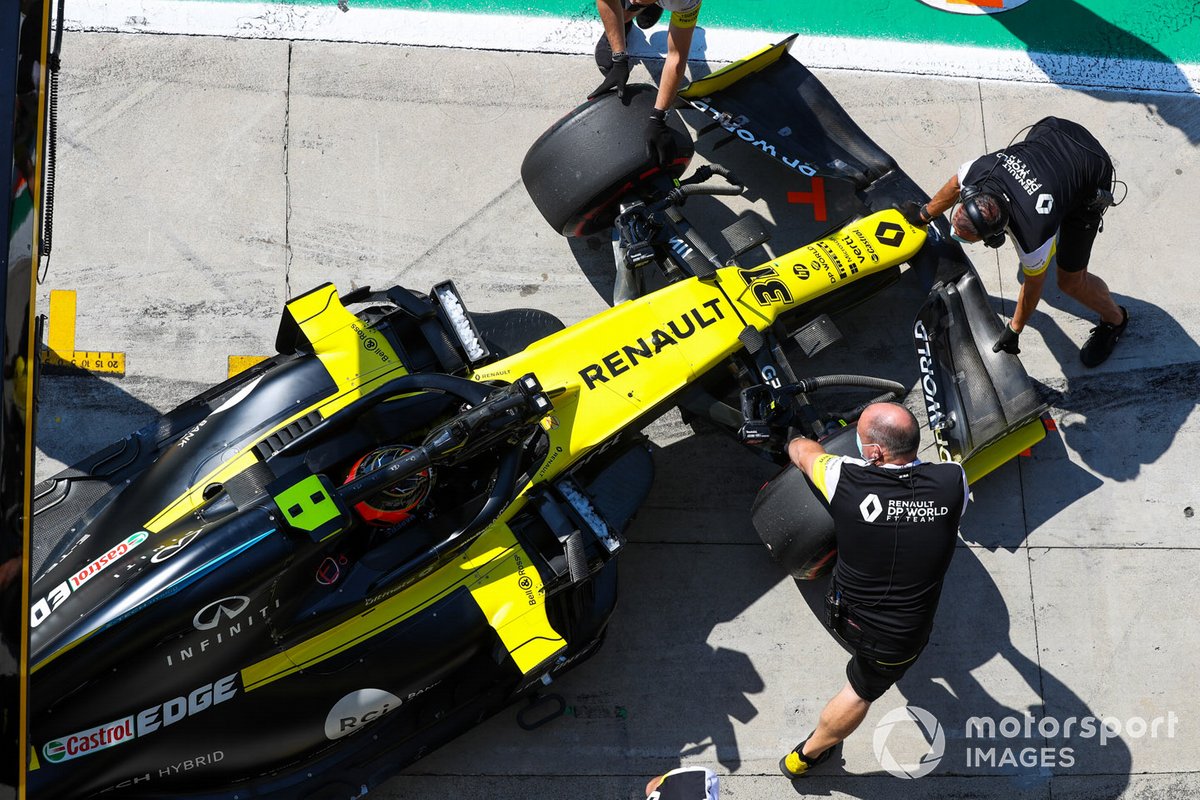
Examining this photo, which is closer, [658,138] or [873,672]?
[873,672]

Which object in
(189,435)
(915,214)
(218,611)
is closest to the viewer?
(218,611)

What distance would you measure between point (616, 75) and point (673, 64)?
0.58m

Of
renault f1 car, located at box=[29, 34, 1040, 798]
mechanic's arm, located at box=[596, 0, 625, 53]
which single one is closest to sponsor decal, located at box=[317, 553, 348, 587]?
renault f1 car, located at box=[29, 34, 1040, 798]

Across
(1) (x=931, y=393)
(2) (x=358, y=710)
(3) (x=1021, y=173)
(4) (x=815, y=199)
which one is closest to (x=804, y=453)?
(1) (x=931, y=393)

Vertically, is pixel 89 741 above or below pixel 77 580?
below

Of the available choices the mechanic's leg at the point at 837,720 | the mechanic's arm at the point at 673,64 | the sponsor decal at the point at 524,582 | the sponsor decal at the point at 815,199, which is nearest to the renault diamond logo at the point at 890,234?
the sponsor decal at the point at 815,199

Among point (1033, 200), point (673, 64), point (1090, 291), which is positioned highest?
point (673, 64)

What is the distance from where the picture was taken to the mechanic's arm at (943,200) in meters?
5.70

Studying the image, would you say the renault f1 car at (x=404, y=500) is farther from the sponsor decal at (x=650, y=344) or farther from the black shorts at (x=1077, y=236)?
the black shorts at (x=1077, y=236)

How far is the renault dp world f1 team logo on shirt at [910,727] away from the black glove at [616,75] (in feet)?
11.5

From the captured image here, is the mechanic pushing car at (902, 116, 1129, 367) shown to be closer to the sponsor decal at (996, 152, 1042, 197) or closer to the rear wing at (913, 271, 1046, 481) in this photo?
the sponsor decal at (996, 152, 1042, 197)

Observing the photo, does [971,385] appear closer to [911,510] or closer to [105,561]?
[911,510]

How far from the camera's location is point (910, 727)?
586 centimetres

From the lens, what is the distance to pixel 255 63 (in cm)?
648
